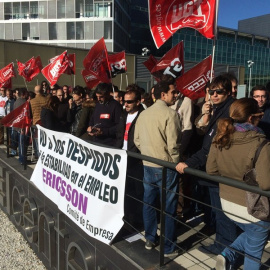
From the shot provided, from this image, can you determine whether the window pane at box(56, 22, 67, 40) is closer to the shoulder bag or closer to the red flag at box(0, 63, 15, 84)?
the red flag at box(0, 63, 15, 84)

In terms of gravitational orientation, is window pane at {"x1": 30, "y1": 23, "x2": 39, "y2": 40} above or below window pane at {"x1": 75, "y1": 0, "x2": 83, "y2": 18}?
below

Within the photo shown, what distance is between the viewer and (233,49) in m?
79.9

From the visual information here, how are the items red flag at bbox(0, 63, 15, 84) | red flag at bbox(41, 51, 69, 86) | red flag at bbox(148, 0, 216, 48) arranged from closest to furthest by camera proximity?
red flag at bbox(148, 0, 216, 48), red flag at bbox(41, 51, 69, 86), red flag at bbox(0, 63, 15, 84)

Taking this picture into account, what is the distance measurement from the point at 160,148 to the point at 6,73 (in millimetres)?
9668

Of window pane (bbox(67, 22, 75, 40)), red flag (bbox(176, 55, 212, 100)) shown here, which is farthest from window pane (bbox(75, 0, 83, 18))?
red flag (bbox(176, 55, 212, 100))

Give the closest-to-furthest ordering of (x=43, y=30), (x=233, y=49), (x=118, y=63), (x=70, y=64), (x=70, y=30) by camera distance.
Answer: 1. (x=118, y=63)
2. (x=70, y=64)
3. (x=70, y=30)
4. (x=43, y=30)
5. (x=233, y=49)

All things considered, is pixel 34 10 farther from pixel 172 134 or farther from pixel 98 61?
pixel 172 134

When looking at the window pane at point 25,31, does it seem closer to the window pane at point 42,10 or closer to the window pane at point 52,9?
the window pane at point 42,10

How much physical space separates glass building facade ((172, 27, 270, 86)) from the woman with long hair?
62.4m

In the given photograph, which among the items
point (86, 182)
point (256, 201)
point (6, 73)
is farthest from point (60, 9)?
point (256, 201)

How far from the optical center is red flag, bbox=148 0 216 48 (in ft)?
14.7

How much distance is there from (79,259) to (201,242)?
60.4 inches

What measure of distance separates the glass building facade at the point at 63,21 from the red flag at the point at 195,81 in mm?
43065

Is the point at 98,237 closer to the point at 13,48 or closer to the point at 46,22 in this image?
the point at 13,48
